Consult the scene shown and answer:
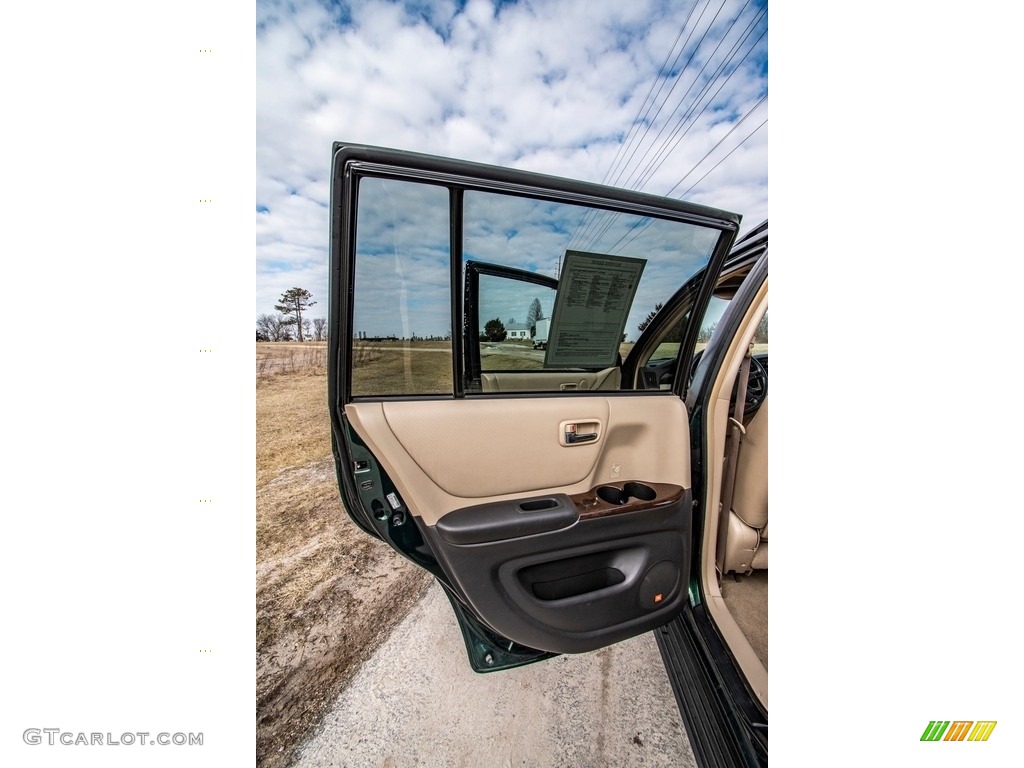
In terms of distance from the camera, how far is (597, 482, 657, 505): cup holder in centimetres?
102

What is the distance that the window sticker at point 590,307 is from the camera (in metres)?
0.97

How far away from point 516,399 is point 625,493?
42 centimetres

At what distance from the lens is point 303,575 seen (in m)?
1.81

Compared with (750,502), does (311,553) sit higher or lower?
lower

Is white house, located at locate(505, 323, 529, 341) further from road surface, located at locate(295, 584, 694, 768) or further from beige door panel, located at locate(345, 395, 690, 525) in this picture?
road surface, located at locate(295, 584, 694, 768)

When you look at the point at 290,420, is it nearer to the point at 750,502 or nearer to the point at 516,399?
the point at 516,399

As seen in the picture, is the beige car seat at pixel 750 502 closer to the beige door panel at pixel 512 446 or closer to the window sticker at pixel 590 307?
the beige door panel at pixel 512 446

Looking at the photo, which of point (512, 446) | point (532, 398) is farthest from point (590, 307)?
point (512, 446)
